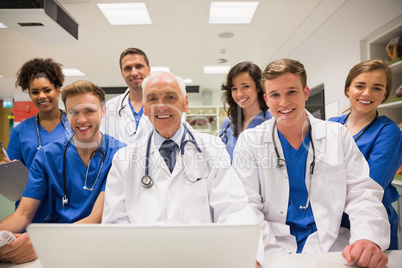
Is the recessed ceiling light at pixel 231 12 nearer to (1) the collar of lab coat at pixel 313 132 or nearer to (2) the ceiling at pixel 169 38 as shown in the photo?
(2) the ceiling at pixel 169 38

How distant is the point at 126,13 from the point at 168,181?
9.90 feet

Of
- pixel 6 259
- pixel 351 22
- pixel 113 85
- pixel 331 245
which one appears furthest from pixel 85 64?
pixel 331 245

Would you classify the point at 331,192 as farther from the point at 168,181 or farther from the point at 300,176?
the point at 168,181

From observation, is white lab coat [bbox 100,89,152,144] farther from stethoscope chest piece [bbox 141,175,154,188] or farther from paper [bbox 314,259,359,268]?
paper [bbox 314,259,359,268]

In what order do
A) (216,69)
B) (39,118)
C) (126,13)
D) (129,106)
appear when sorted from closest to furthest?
(39,118) → (129,106) → (126,13) → (216,69)

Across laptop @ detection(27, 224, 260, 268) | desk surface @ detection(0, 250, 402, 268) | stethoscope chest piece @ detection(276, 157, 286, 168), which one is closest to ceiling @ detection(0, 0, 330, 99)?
stethoscope chest piece @ detection(276, 157, 286, 168)

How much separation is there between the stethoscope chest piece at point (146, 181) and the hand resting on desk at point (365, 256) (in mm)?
828

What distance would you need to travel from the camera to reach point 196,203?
3.97ft

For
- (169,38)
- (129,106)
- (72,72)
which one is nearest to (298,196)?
(129,106)

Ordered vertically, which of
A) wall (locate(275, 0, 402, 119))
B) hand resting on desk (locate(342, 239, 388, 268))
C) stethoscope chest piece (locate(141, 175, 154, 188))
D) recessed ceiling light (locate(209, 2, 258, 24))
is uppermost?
recessed ceiling light (locate(209, 2, 258, 24))

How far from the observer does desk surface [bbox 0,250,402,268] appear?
0.87 meters

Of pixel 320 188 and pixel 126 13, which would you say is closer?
pixel 320 188

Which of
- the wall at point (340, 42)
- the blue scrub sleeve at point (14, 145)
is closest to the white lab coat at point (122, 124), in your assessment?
the blue scrub sleeve at point (14, 145)

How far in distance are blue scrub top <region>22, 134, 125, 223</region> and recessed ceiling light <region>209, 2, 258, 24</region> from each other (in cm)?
270
